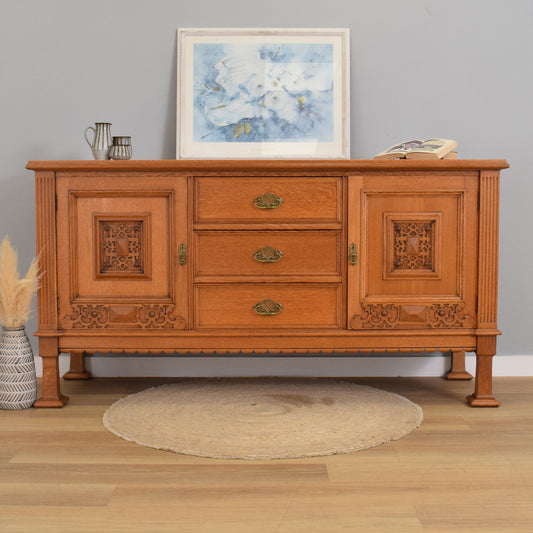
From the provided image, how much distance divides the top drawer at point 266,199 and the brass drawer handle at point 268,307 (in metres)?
0.27

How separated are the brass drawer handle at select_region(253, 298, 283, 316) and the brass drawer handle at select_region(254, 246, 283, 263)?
135 millimetres

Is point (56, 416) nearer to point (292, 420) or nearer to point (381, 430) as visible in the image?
point (292, 420)

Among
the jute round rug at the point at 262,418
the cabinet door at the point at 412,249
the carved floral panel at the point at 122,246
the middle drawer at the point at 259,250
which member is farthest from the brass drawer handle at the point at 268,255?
the jute round rug at the point at 262,418

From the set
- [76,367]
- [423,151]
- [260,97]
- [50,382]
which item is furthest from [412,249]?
[76,367]

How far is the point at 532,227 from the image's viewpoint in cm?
263

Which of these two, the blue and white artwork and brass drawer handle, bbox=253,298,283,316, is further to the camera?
the blue and white artwork

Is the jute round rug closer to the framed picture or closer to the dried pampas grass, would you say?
the dried pampas grass

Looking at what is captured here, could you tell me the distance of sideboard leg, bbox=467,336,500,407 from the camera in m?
2.16

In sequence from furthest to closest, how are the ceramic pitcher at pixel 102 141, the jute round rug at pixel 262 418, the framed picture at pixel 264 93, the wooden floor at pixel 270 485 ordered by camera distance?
the framed picture at pixel 264 93 < the ceramic pitcher at pixel 102 141 < the jute round rug at pixel 262 418 < the wooden floor at pixel 270 485

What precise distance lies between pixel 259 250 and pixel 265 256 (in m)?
0.03

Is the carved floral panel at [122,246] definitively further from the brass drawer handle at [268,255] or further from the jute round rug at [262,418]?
the jute round rug at [262,418]

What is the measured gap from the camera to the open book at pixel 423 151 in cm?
214

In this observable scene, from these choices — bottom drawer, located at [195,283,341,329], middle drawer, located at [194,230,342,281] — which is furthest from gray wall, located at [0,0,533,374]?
bottom drawer, located at [195,283,341,329]

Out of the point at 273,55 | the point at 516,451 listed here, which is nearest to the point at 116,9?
the point at 273,55
